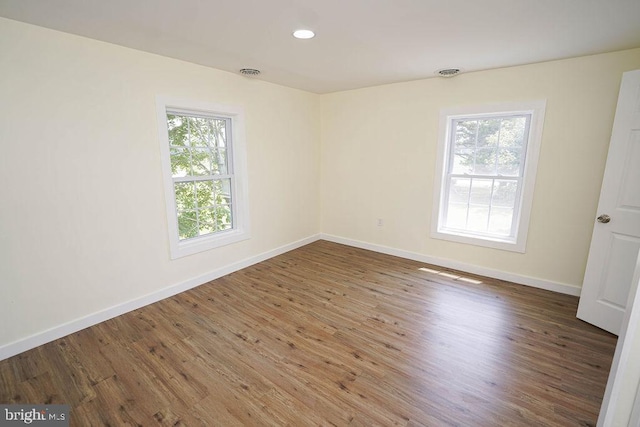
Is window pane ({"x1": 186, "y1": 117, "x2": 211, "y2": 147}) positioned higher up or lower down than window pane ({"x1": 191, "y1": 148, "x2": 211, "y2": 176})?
higher up

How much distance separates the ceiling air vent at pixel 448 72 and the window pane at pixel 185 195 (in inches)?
120

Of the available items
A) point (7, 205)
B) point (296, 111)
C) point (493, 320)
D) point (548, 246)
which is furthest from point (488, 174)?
point (7, 205)

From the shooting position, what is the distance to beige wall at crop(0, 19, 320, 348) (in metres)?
2.05

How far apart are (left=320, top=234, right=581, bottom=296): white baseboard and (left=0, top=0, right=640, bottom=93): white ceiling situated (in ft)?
7.46

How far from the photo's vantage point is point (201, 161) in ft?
10.8

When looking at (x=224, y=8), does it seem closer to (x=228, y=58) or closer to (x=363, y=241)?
(x=228, y=58)

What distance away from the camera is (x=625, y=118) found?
2316 mm

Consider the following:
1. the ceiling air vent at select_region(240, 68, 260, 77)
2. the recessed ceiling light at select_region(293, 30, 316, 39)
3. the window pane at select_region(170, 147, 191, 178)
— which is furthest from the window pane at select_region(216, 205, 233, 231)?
the recessed ceiling light at select_region(293, 30, 316, 39)

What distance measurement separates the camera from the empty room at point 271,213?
1.79 metres

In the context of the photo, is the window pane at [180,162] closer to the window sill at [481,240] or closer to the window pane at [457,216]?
the window sill at [481,240]

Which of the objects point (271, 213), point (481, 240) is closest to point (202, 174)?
point (271, 213)

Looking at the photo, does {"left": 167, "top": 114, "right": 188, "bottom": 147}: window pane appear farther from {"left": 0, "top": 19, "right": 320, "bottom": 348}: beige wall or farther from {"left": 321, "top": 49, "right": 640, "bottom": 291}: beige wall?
{"left": 321, "top": 49, "right": 640, "bottom": 291}: beige wall

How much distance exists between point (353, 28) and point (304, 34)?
37cm

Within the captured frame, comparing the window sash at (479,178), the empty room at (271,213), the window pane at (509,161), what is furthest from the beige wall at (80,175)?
the window pane at (509,161)
